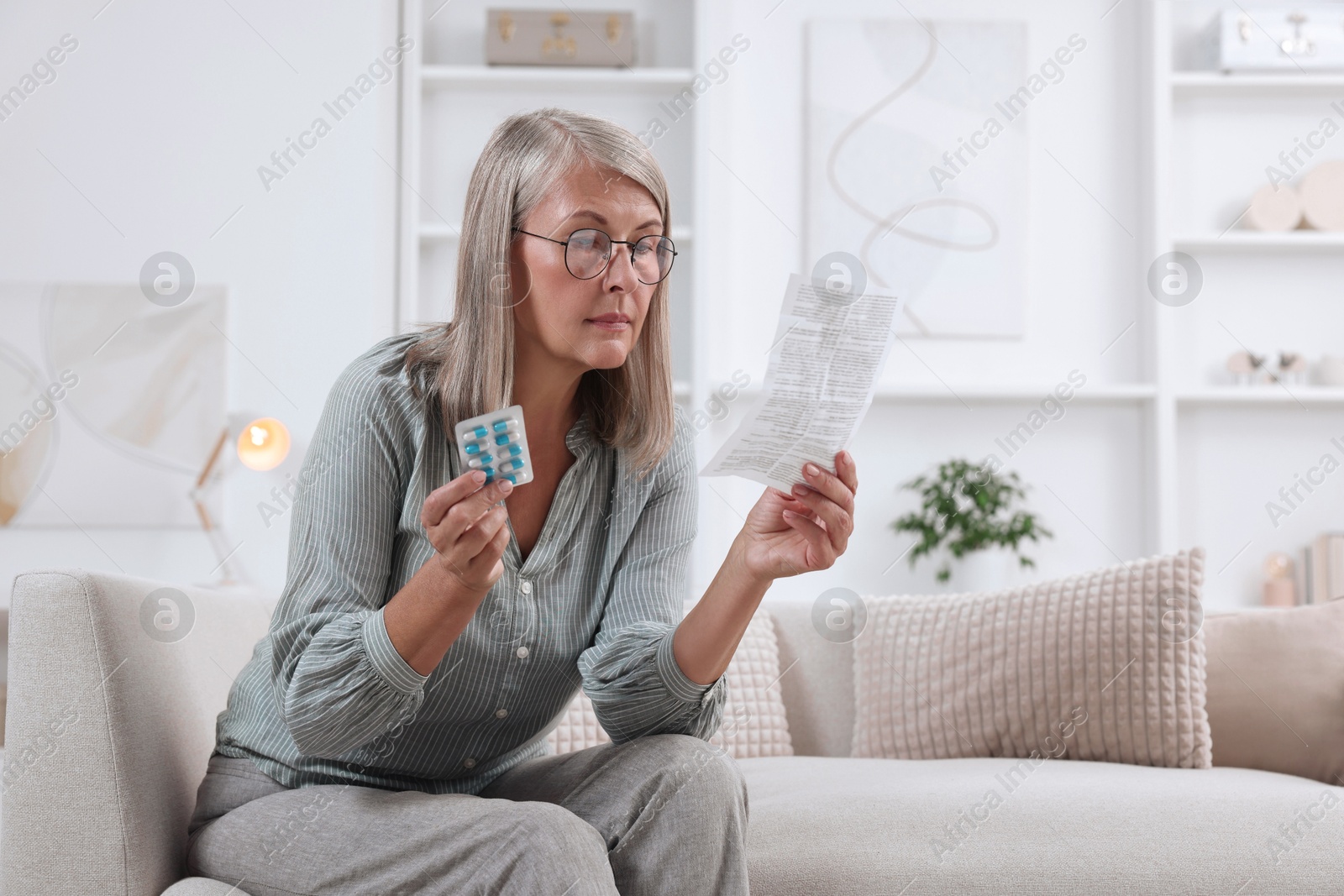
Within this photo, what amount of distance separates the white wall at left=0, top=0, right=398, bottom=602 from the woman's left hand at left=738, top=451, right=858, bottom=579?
2.37 meters

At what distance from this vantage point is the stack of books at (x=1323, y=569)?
3.38 metres

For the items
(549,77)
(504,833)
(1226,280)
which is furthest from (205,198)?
(1226,280)

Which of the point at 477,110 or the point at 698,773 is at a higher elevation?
the point at 477,110

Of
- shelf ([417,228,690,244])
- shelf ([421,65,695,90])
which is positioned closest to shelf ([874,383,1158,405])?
shelf ([417,228,690,244])

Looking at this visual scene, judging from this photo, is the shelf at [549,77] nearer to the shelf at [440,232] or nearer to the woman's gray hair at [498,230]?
the shelf at [440,232]

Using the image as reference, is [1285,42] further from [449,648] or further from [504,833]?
[504,833]

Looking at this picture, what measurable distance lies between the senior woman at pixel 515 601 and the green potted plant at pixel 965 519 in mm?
2181

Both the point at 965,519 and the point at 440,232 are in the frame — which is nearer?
the point at 965,519

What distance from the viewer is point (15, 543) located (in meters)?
3.23

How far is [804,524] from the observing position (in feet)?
3.77

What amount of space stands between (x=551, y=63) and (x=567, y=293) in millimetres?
2599

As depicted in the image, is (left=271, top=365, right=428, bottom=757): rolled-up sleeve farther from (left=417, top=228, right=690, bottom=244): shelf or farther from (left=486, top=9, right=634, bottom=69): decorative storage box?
(left=486, top=9, right=634, bottom=69): decorative storage box

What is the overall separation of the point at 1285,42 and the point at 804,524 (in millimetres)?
3293

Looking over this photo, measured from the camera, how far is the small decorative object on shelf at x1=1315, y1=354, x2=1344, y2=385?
11.4 feet
